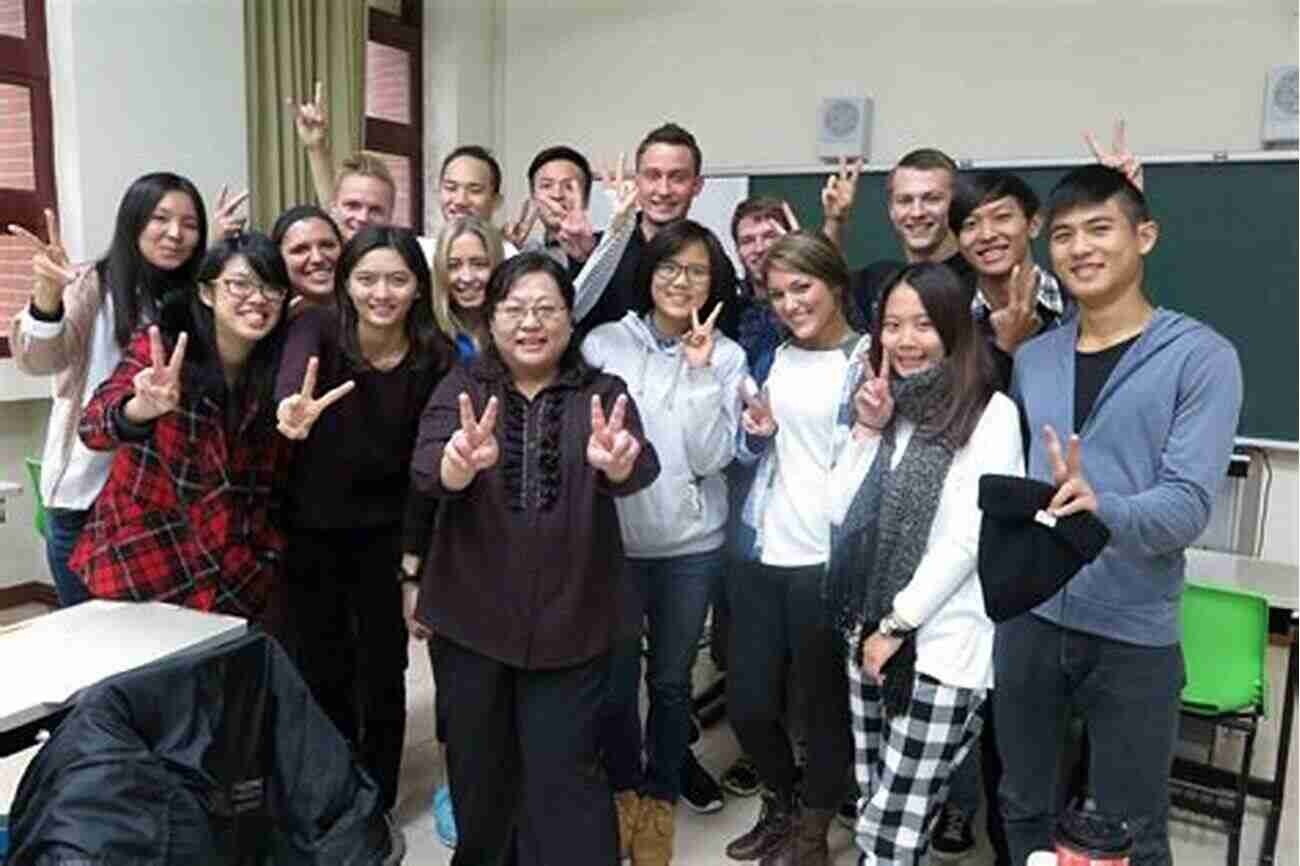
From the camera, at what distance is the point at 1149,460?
5.49 ft

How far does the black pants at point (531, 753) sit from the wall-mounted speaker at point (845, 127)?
3481mm

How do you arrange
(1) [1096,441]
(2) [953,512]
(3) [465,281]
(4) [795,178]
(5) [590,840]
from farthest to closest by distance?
(4) [795,178] < (3) [465,281] < (5) [590,840] < (2) [953,512] < (1) [1096,441]

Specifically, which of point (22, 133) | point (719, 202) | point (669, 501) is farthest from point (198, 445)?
point (719, 202)

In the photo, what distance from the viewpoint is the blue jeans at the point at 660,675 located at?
2342mm

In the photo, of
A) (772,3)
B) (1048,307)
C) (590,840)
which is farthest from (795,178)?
(590,840)

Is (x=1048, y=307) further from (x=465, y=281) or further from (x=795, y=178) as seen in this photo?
(x=795, y=178)

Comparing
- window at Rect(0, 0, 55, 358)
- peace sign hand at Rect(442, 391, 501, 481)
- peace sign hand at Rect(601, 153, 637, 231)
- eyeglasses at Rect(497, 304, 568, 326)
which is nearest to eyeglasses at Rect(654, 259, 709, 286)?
peace sign hand at Rect(601, 153, 637, 231)

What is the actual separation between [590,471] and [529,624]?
32 cm

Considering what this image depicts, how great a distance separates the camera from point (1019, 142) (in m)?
4.56

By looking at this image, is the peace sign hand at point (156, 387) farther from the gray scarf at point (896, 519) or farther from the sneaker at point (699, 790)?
the sneaker at point (699, 790)

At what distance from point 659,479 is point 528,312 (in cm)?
50

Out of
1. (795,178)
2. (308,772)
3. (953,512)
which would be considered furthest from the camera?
(795,178)

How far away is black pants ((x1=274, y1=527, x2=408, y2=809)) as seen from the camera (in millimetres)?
2361

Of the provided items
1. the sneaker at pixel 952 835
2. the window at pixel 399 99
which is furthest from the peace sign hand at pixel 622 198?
the window at pixel 399 99
